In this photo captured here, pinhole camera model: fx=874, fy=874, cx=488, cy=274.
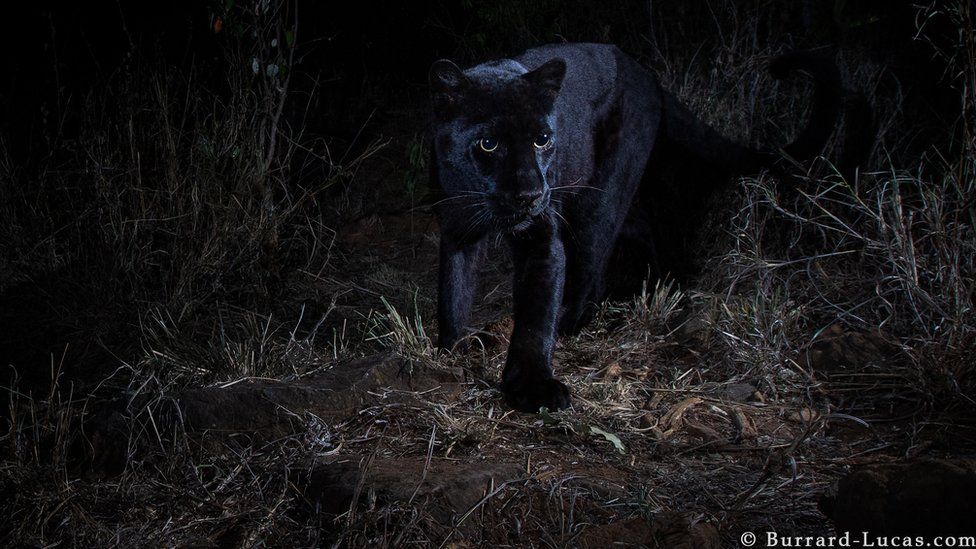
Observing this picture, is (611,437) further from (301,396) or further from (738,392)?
(301,396)

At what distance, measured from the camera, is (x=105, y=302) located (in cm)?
420

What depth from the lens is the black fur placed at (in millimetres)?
3275

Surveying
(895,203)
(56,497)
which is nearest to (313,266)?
(56,497)

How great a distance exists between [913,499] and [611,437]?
1.02 meters

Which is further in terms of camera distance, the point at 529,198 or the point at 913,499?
the point at 529,198

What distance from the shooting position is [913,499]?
1.86 meters

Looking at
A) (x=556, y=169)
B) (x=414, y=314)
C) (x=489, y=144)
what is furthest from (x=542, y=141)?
(x=414, y=314)

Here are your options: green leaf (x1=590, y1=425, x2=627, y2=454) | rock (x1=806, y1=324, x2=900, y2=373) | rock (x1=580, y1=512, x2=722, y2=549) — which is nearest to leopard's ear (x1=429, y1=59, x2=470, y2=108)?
green leaf (x1=590, y1=425, x2=627, y2=454)

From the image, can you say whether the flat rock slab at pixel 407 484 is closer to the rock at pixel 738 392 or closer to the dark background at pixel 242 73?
the rock at pixel 738 392

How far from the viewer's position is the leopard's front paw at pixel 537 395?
3023mm

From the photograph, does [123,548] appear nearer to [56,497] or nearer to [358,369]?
[56,497]

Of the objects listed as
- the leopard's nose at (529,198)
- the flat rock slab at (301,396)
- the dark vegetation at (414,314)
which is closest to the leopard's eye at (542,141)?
the leopard's nose at (529,198)

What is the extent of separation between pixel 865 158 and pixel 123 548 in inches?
153

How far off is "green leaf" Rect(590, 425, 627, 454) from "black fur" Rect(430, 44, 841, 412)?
0.85 feet
